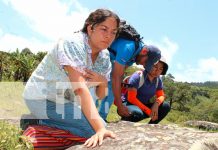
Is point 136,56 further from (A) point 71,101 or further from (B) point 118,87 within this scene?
(A) point 71,101

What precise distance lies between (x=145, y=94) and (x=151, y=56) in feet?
3.64

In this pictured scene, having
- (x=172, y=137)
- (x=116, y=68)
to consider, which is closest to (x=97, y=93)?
(x=172, y=137)

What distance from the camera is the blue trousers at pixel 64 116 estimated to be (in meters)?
4.11

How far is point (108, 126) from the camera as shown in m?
4.70

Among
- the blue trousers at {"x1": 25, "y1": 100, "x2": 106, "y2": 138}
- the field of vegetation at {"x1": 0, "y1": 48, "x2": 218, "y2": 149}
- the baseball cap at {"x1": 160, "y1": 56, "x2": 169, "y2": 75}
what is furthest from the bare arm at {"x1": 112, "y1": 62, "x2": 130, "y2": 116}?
the blue trousers at {"x1": 25, "y1": 100, "x2": 106, "y2": 138}

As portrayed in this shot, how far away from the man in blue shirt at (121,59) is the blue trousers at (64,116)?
1533 mm

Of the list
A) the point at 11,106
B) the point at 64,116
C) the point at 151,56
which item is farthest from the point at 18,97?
the point at 64,116

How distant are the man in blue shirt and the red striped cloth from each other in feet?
5.63

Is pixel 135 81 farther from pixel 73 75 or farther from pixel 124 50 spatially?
pixel 73 75

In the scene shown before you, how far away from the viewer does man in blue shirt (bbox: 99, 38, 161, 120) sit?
227 inches

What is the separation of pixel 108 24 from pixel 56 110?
43.5 inches

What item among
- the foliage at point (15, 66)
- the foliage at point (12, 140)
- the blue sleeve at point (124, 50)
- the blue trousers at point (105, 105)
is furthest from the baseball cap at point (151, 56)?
the foliage at point (15, 66)

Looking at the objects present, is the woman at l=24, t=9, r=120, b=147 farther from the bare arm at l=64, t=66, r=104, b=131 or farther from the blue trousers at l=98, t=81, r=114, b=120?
the blue trousers at l=98, t=81, r=114, b=120

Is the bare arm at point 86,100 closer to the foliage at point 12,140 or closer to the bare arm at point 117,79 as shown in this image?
the foliage at point 12,140
